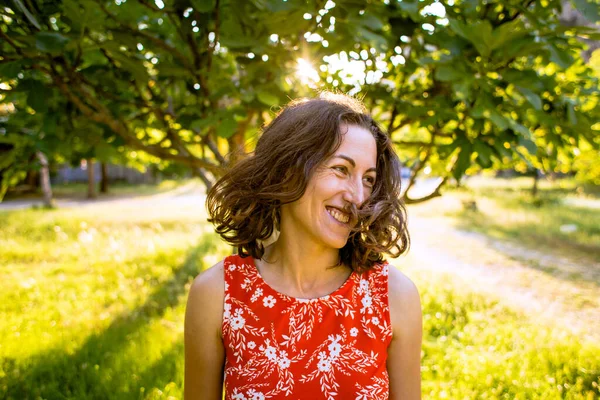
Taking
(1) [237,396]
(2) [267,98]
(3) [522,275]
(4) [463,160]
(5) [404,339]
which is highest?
(2) [267,98]

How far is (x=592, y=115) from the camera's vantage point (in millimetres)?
2289

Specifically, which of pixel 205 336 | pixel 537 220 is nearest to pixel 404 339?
pixel 205 336

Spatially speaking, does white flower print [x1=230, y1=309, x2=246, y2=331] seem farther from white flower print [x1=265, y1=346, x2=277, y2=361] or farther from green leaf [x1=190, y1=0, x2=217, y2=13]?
green leaf [x1=190, y1=0, x2=217, y2=13]

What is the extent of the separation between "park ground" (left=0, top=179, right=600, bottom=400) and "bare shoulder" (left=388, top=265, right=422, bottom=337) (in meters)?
1.38

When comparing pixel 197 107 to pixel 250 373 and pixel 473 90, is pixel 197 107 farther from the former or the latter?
pixel 250 373

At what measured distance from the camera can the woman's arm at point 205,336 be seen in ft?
4.92

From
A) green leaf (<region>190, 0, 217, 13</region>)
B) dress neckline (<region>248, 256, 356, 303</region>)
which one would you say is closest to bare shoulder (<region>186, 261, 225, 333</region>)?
dress neckline (<region>248, 256, 356, 303</region>)

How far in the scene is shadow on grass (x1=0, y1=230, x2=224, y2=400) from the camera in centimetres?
266

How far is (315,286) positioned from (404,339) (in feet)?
1.01

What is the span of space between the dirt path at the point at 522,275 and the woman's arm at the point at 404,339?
3604 millimetres

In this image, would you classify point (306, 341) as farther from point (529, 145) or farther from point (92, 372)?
point (92, 372)

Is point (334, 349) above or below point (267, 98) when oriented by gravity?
below

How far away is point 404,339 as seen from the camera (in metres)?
1.50

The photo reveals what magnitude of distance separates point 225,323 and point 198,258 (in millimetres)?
5341
